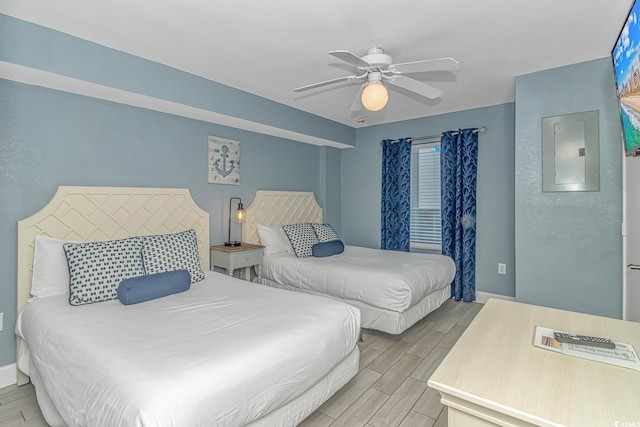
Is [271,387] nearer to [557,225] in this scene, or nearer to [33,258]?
[33,258]

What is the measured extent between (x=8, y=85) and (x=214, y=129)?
1699 millimetres

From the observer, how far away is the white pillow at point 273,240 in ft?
13.0

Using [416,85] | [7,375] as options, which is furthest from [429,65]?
[7,375]

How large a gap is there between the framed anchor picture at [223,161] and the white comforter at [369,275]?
1.05m

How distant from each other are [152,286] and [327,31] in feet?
7.12

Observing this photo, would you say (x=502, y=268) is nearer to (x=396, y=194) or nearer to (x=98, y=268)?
(x=396, y=194)

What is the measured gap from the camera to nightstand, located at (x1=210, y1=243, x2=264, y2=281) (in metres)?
3.38

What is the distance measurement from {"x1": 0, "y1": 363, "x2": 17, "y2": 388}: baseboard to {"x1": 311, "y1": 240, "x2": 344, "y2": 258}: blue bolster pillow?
2711 millimetres

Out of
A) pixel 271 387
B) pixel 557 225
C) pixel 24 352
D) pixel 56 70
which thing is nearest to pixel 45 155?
pixel 56 70

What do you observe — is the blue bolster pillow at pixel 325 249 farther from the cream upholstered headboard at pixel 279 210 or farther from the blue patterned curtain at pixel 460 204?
the blue patterned curtain at pixel 460 204

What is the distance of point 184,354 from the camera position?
146 cm

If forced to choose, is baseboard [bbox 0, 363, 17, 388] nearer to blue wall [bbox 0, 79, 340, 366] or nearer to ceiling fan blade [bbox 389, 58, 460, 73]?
blue wall [bbox 0, 79, 340, 366]

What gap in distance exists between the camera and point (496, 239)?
4.07 m

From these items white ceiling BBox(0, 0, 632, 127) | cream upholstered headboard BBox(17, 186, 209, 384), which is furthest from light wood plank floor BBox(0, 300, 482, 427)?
white ceiling BBox(0, 0, 632, 127)
